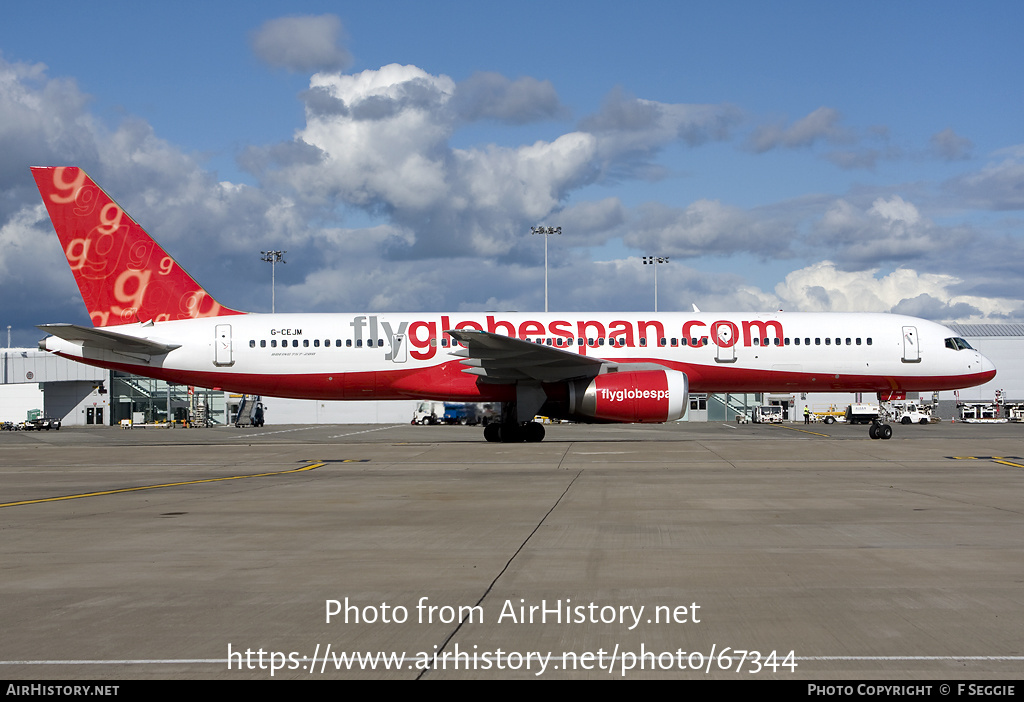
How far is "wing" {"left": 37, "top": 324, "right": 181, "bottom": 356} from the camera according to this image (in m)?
26.3

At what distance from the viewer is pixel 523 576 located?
24.3ft

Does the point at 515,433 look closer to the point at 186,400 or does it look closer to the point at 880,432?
the point at 880,432

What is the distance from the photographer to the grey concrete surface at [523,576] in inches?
201

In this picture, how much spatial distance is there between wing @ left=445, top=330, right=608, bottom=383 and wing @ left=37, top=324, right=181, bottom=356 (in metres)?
10.0

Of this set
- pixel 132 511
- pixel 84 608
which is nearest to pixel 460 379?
pixel 132 511

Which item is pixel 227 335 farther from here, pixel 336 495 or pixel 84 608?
pixel 84 608

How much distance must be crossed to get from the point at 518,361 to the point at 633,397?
3.74m

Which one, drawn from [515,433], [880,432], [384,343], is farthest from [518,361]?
[880,432]

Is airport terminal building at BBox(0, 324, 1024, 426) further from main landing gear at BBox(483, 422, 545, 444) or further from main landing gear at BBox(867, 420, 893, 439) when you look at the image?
main landing gear at BBox(483, 422, 545, 444)

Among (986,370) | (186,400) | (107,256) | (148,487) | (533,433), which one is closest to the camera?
(148,487)

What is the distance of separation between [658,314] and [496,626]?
971 inches

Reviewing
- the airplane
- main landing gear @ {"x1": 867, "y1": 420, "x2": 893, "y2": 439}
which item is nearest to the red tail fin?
the airplane

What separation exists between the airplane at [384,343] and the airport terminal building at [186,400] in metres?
36.9

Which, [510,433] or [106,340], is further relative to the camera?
[510,433]
